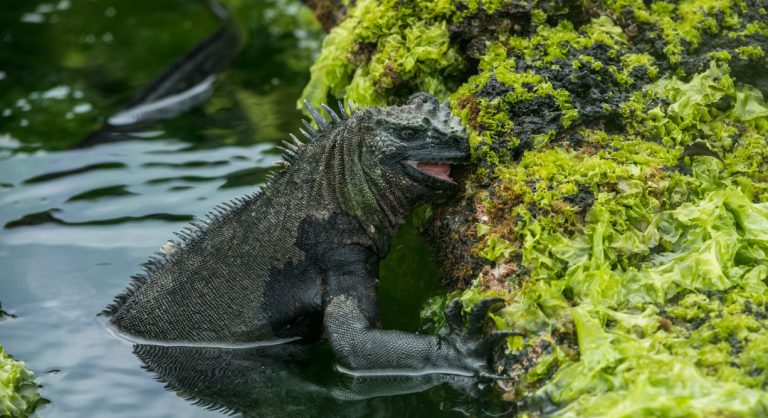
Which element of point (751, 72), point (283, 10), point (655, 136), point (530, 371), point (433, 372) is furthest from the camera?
point (283, 10)

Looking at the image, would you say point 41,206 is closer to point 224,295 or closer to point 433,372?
point 224,295

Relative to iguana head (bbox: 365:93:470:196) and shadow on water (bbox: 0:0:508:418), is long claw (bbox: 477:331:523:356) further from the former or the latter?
iguana head (bbox: 365:93:470:196)

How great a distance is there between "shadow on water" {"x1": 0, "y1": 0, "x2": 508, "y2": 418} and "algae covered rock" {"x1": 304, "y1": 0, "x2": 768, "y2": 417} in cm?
62

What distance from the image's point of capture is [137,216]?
6836mm

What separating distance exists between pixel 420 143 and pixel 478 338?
1.11 meters

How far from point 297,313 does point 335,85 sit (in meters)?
2.02

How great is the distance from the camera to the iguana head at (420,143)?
187 inches

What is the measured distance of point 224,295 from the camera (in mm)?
5156

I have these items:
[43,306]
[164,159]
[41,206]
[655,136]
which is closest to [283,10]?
[164,159]

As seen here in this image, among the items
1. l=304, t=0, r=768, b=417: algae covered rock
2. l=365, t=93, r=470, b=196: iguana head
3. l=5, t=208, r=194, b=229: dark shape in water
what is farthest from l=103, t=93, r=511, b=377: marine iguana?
l=5, t=208, r=194, b=229: dark shape in water

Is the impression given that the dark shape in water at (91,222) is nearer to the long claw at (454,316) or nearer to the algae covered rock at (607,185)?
the algae covered rock at (607,185)

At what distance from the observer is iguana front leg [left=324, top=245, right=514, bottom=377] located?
4.36 meters

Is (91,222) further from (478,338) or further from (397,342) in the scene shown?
(478,338)

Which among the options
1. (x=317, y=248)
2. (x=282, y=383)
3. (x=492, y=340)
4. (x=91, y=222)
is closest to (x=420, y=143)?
(x=317, y=248)
